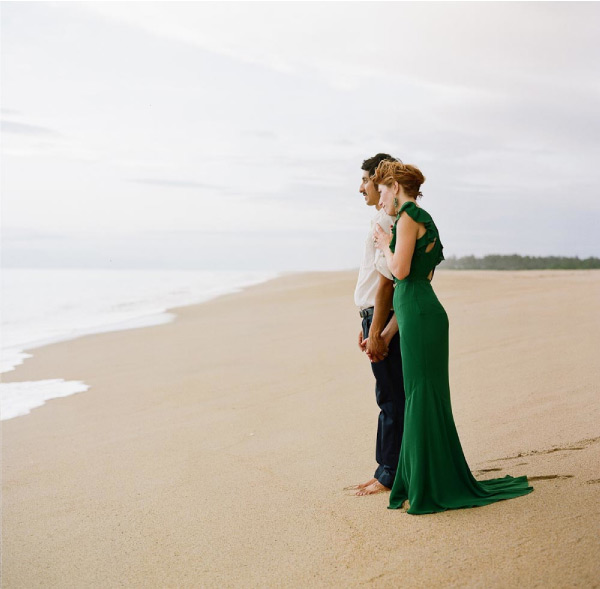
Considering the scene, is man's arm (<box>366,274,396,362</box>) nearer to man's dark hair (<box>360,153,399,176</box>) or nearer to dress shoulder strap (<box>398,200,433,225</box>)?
dress shoulder strap (<box>398,200,433,225</box>)

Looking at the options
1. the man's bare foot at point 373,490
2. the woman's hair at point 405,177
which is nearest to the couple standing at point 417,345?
the woman's hair at point 405,177

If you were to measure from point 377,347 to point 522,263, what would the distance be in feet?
86.5

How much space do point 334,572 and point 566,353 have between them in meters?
5.08

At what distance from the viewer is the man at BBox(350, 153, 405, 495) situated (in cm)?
374

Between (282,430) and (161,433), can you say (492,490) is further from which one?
(161,433)

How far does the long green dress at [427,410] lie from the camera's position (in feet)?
11.2

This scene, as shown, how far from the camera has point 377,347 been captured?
149 inches

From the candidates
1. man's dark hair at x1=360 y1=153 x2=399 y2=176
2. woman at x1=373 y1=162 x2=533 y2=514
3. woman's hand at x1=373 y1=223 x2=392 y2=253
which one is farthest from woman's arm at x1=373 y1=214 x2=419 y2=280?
man's dark hair at x1=360 y1=153 x2=399 y2=176

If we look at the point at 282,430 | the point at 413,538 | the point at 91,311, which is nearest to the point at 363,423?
the point at 282,430

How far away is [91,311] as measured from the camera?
65.5ft

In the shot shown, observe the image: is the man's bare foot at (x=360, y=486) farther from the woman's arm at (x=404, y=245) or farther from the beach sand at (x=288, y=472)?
the woman's arm at (x=404, y=245)

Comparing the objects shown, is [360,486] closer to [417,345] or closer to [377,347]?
[377,347]

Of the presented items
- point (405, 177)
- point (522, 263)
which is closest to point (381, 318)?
point (405, 177)

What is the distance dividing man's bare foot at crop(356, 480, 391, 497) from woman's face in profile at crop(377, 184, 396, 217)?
1666 millimetres
